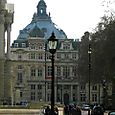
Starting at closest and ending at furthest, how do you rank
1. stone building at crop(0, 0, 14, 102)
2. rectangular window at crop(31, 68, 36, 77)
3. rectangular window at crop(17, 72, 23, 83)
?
stone building at crop(0, 0, 14, 102), rectangular window at crop(17, 72, 23, 83), rectangular window at crop(31, 68, 36, 77)

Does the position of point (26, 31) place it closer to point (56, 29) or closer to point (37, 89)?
point (56, 29)

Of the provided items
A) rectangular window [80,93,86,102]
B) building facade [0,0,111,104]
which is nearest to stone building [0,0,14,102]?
building facade [0,0,111,104]

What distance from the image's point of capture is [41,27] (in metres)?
178

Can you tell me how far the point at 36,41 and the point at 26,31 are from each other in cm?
1481

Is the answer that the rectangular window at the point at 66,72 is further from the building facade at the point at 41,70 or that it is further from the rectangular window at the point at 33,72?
the rectangular window at the point at 33,72

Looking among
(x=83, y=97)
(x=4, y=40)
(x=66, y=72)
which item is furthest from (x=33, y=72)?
(x=4, y=40)

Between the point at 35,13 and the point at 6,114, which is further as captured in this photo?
the point at 35,13

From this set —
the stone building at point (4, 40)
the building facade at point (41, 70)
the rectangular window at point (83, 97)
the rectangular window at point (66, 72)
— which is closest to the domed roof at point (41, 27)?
the building facade at point (41, 70)

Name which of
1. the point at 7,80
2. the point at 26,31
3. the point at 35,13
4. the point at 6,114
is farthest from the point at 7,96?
the point at 35,13

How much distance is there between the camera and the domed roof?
165587 millimetres

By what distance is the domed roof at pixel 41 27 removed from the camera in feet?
543

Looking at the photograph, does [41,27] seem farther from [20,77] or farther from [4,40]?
[4,40]

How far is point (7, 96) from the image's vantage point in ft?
306

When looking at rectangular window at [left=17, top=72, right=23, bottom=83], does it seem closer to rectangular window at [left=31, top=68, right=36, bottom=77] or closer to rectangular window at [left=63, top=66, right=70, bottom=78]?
rectangular window at [left=31, top=68, right=36, bottom=77]
